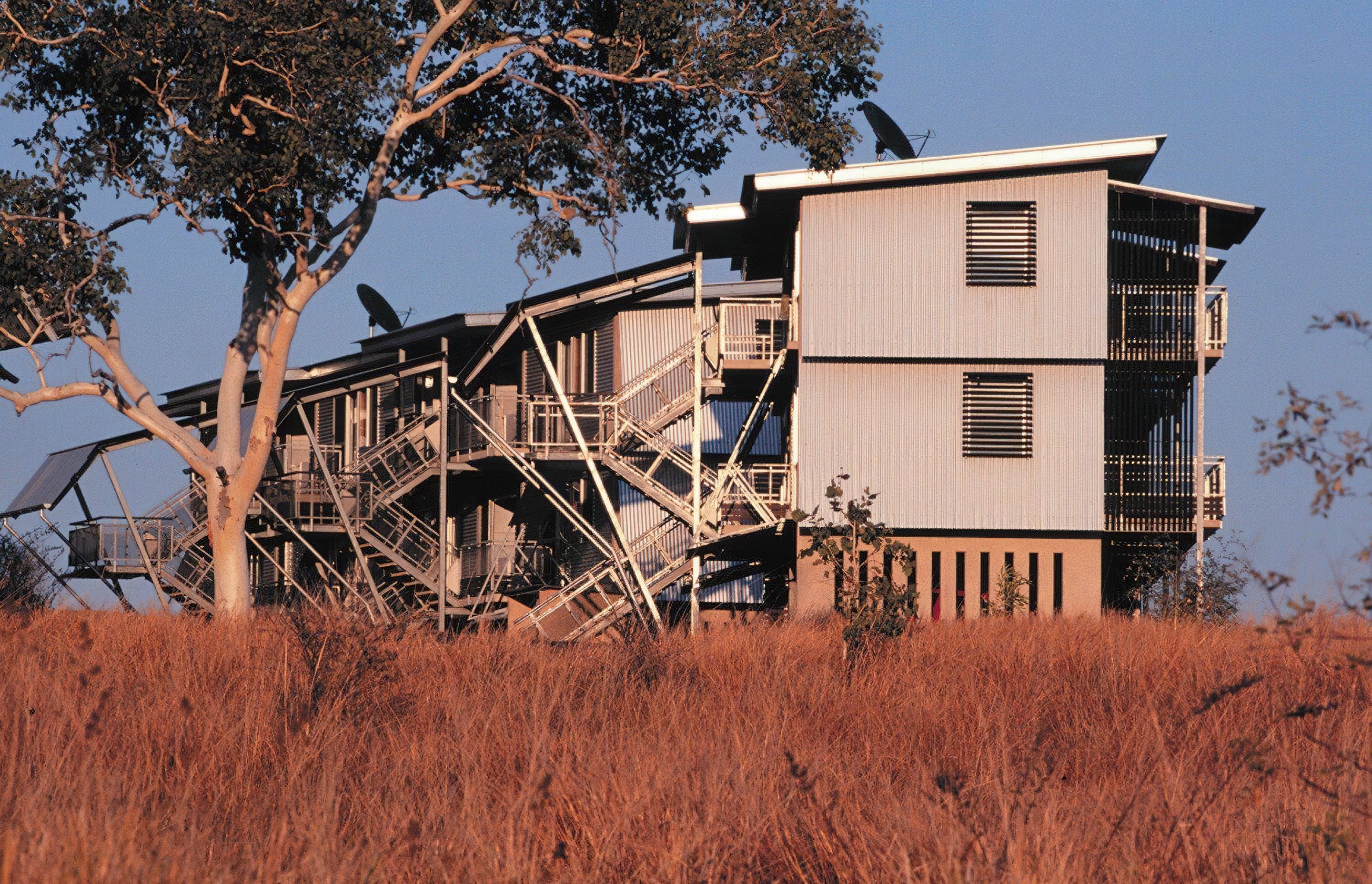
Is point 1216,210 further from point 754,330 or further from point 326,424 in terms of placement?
point 326,424

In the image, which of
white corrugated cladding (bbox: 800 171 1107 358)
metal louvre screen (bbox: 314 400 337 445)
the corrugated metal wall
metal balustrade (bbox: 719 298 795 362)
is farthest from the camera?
metal louvre screen (bbox: 314 400 337 445)

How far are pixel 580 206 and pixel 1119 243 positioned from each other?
11.4 metres

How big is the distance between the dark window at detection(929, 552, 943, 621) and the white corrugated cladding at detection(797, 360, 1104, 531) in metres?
0.63

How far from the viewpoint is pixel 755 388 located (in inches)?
1260

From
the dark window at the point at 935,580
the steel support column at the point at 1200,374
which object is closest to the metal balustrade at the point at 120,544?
the dark window at the point at 935,580

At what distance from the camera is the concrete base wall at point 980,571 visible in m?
27.5

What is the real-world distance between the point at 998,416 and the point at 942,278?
277 centimetres

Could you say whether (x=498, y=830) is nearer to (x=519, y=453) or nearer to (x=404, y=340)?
(x=519, y=453)

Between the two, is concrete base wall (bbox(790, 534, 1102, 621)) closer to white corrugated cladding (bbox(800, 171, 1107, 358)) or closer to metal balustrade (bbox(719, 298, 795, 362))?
white corrugated cladding (bbox(800, 171, 1107, 358))

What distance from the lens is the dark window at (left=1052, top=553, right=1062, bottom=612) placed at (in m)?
27.8

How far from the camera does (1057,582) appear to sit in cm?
2786

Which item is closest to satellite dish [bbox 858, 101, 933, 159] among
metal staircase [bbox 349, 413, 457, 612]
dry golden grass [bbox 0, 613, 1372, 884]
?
metal staircase [bbox 349, 413, 457, 612]

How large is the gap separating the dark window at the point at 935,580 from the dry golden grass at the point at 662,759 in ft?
40.2

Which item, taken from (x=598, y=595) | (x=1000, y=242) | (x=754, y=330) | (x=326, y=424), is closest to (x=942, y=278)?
(x=1000, y=242)
